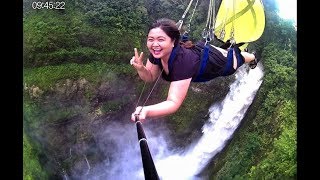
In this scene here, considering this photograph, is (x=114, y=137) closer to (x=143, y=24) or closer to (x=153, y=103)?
(x=153, y=103)

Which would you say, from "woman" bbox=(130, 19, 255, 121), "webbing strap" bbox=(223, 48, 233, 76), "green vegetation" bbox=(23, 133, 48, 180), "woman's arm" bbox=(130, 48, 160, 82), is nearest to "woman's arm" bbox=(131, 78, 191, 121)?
"woman" bbox=(130, 19, 255, 121)

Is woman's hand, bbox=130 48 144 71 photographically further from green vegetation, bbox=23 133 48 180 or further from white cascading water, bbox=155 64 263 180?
green vegetation, bbox=23 133 48 180

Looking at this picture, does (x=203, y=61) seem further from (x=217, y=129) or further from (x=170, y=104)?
(x=217, y=129)

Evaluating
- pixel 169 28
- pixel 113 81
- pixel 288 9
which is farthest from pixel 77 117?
pixel 288 9

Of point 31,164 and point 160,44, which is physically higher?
point 160,44

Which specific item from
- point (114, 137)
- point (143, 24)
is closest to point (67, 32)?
point (143, 24)

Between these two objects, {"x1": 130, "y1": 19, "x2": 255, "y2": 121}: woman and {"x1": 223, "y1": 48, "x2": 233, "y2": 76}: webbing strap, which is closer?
{"x1": 130, "y1": 19, "x2": 255, "y2": 121}: woman

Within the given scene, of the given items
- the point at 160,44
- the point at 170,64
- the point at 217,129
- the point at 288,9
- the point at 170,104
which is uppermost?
the point at 288,9

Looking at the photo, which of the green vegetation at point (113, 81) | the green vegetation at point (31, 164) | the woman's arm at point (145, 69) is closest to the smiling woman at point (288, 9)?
the green vegetation at point (113, 81)
